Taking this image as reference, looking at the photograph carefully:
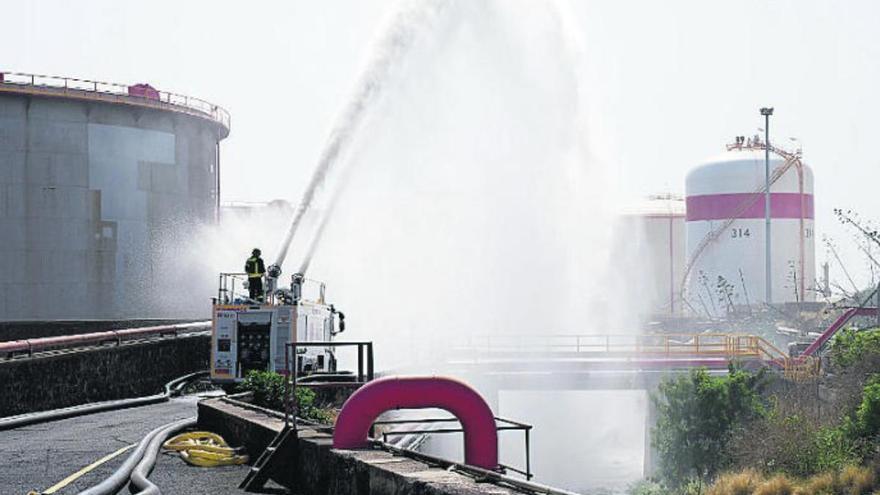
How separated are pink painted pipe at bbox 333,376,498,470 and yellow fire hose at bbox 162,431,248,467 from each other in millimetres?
3588

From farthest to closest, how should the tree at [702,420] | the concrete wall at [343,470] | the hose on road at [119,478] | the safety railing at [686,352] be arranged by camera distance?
the safety railing at [686,352] < the tree at [702,420] < the hose on road at [119,478] < the concrete wall at [343,470]

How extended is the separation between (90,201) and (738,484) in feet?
80.9

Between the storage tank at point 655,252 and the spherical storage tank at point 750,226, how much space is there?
8481 millimetres

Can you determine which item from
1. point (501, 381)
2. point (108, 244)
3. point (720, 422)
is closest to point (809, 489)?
point (720, 422)

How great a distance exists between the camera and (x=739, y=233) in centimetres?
7019

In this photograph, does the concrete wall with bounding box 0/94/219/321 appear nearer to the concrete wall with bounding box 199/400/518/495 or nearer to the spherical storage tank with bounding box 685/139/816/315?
the concrete wall with bounding box 199/400/518/495

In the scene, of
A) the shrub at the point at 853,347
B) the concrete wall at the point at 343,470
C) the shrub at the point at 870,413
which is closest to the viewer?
the concrete wall at the point at 343,470

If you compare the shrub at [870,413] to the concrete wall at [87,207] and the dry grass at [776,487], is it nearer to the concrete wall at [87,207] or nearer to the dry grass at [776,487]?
the dry grass at [776,487]

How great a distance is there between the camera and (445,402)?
10812mm

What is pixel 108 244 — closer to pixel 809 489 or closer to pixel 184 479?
pixel 809 489

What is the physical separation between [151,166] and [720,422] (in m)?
22.9

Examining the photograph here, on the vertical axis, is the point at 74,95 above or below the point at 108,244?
above

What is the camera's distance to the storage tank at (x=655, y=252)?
81.2m

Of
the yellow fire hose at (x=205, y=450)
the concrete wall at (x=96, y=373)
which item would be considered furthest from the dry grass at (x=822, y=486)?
the yellow fire hose at (x=205, y=450)
